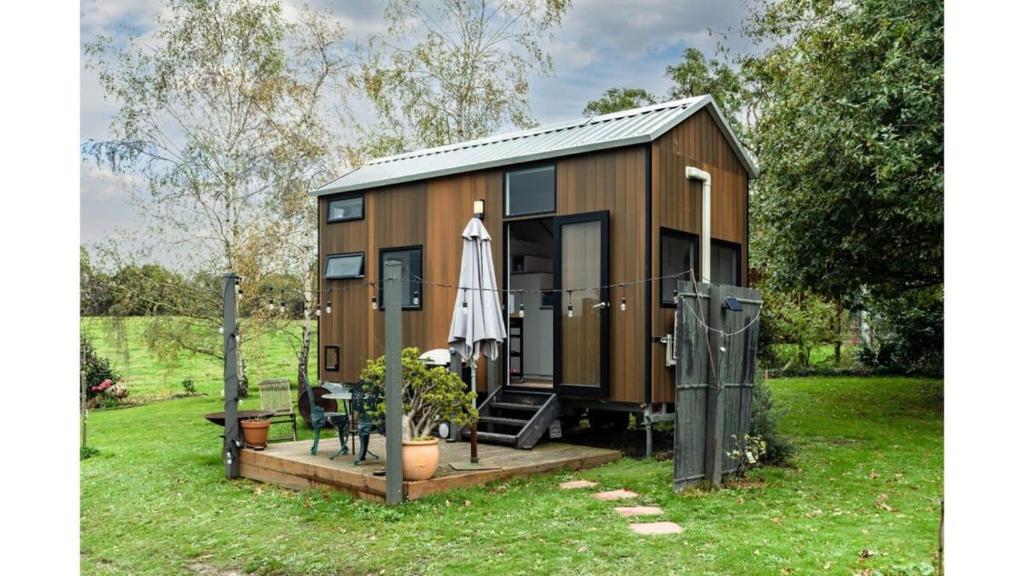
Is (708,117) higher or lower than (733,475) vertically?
higher

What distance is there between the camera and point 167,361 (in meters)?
15.4

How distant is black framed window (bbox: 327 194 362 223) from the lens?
10.6m

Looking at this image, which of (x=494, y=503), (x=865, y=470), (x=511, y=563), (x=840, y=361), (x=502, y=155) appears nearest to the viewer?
(x=511, y=563)

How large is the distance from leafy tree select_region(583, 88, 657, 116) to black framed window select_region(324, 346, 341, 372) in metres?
12.2

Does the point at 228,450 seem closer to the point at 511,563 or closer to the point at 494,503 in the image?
the point at 494,503

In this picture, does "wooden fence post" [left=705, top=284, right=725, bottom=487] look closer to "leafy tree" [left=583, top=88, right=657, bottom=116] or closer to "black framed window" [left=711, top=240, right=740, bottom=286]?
"black framed window" [left=711, top=240, right=740, bottom=286]

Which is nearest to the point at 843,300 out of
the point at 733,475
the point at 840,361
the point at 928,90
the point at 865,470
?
the point at 840,361

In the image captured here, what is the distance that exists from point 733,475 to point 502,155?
14.5 feet

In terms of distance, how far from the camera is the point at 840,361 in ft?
56.5

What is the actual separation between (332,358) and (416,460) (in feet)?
16.2

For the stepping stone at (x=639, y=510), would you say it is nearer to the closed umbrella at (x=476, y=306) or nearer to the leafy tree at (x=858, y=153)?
the closed umbrella at (x=476, y=306)

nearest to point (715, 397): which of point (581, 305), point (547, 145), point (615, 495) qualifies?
point (615, 495)

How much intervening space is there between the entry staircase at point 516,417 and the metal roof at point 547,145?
8.57ft

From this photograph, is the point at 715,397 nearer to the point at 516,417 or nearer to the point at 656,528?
the point at 656,528
